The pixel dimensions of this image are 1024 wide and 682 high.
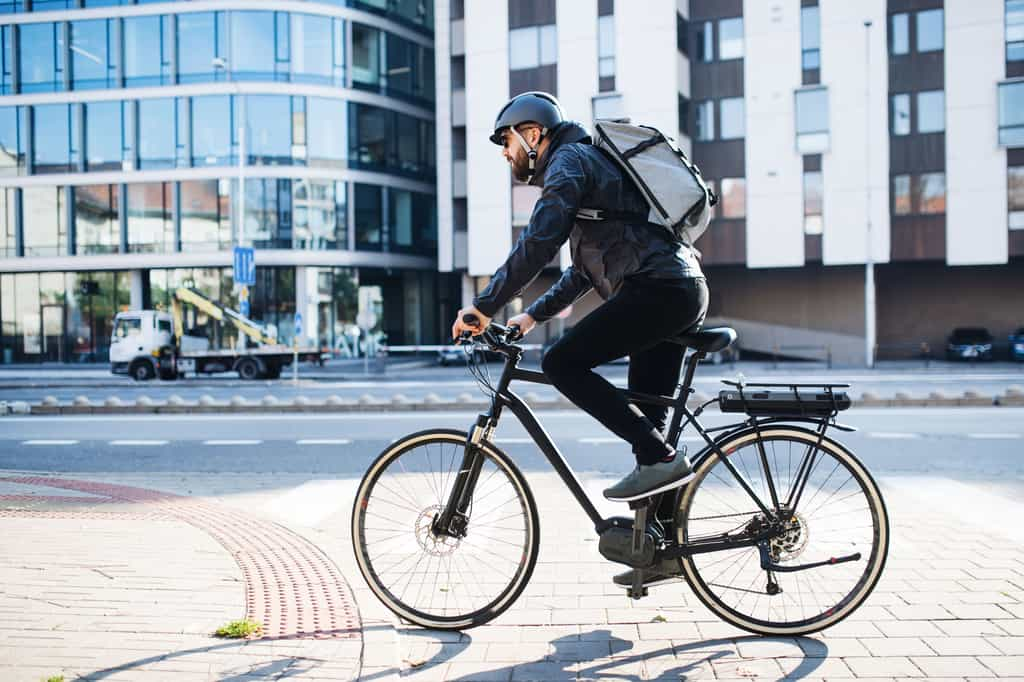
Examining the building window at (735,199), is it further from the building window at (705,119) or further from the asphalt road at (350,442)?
the asphalt road at (350,442)

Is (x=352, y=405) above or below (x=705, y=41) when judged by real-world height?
below

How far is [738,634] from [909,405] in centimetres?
1193

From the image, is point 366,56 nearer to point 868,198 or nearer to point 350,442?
point 868,198

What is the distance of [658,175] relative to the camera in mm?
3436

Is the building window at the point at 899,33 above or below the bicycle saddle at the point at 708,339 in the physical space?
above

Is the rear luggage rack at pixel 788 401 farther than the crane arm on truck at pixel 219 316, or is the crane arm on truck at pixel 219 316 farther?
the crane arm on truck at pixel 219 316

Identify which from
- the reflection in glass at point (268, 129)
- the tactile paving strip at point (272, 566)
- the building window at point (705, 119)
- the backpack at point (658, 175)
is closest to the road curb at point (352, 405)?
the tactile paving strip at point (272, 566)

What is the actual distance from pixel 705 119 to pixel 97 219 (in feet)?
91.0

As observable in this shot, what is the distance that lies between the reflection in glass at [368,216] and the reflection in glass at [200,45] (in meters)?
8.14

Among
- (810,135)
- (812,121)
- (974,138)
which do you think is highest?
(812,121)

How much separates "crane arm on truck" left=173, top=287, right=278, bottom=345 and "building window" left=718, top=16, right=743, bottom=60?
68.7 feet

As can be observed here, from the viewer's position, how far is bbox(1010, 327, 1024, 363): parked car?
33.2 metres

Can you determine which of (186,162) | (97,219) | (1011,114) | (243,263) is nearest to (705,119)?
(1011,114)

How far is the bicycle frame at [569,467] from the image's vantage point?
141 inches
